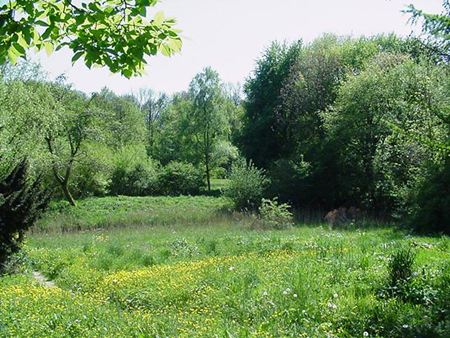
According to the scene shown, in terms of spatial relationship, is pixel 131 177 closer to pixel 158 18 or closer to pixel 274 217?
pixel 274 217

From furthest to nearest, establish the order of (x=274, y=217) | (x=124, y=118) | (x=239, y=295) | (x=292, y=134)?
(x=124, y=118) → (x=292, y=134) → (x=274, y=217) → (x=239, y=295)

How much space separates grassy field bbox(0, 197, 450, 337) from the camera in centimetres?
486

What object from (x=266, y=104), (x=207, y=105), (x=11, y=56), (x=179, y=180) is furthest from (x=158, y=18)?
(x=207, y=105)

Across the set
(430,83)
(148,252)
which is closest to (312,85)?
(430,83)

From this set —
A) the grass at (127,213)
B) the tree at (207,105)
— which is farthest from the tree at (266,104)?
the tree at (207,105)

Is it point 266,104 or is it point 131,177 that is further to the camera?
point 131,177

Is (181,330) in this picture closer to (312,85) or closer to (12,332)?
(12,332)

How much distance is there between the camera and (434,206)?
43.9 feet

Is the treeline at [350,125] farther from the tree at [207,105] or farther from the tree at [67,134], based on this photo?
the tree at [67,134]

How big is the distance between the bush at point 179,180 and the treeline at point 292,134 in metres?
0.10

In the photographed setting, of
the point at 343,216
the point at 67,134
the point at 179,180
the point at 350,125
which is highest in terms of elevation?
the point at 67,134

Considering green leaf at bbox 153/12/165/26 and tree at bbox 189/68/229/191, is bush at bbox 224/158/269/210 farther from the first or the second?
green leaf at bbox 153/12/165/26

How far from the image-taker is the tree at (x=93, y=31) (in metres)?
3.29

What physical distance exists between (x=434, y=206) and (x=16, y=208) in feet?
41.5
